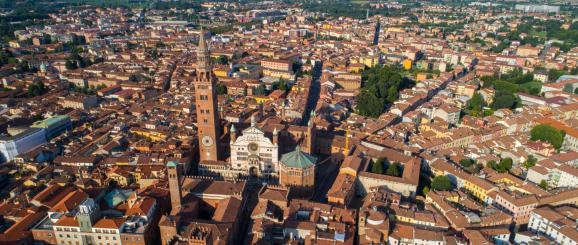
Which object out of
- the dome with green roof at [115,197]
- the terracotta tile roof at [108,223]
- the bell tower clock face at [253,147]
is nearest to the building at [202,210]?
the terracotta tile roof at [108,223]

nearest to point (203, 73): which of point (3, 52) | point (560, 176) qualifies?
point (560, 176)

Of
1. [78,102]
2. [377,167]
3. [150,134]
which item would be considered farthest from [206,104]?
[78,102]

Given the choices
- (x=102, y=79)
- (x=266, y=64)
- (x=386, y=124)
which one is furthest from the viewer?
(x=266, y=64)

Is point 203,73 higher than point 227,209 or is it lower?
higher

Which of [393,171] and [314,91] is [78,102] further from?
[393,171]

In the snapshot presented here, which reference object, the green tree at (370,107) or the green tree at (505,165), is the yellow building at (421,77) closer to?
the green tree at (370,107)

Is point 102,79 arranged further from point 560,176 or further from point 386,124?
point 560,176

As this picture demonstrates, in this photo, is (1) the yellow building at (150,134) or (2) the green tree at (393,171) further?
(1) the yellow building at (150,134)
